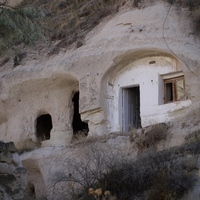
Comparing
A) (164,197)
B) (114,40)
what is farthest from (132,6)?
(164,197)

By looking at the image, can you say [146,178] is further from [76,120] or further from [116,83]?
[76,120]

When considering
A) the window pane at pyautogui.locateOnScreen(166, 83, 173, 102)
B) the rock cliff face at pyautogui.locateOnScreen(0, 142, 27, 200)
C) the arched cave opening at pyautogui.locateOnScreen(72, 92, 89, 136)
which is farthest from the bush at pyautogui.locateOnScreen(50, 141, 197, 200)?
the arched cave opening at pyautogui.locateOnScreen(72, 92, 89, 136)

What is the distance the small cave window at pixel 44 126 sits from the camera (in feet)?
80.0

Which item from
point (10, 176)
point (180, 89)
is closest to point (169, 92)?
point (180, 89)

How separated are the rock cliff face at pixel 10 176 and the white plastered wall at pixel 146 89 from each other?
305 inches

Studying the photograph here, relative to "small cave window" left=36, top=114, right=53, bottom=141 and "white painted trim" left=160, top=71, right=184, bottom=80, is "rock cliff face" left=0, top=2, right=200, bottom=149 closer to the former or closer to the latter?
"white painted trim" left=160, top=71, right=184, bottom=80

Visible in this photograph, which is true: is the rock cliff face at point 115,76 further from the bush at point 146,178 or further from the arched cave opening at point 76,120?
the bush at point 146,178

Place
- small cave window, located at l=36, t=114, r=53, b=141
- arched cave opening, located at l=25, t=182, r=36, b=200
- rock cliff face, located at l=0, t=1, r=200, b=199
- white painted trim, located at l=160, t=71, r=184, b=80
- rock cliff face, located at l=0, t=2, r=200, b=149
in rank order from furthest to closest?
small cave window, located at l=36, t=114, r=53, b=141 < white painted trim, located at l=160, t=71, r=184, b=80 < rock cliff face, located at l=0, t=2, r=200, b=149 < rock cliff face, located at l=0, t=1, r=200, b=199 < arched cave opening, located at l=25, t=182, r=36, b=200

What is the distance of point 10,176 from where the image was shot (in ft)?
42.1

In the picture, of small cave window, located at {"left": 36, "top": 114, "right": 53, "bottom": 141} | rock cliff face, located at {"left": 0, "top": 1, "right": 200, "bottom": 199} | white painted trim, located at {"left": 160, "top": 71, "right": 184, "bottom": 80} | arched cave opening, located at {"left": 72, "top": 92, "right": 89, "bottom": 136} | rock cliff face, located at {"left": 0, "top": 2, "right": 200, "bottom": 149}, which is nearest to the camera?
rock cliff face, located at {"left": 0, "top": 1, "right": 200, "bottom": 199}

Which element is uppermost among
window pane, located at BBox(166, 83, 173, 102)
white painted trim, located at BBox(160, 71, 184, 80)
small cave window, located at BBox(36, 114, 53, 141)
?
white painted trim, located at BBox(160, 71, 184, 80)

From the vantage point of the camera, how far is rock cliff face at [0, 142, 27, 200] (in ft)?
41.1

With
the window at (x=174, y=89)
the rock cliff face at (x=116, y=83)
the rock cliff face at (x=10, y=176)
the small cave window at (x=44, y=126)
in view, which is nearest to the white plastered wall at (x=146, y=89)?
the rock cliff face at (x=116, y=83)

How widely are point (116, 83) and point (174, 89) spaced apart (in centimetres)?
222
